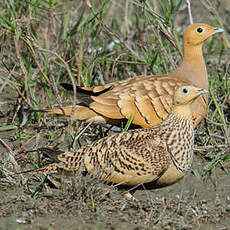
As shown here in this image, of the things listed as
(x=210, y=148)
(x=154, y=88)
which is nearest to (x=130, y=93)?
(x=154, y=88)

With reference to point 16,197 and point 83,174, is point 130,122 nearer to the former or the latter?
point 83,174

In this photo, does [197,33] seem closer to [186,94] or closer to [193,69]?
[193,69]

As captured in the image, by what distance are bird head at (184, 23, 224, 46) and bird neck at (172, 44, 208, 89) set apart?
5cm

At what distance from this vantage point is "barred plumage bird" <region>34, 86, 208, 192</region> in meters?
4.10

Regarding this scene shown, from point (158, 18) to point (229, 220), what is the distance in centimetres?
217

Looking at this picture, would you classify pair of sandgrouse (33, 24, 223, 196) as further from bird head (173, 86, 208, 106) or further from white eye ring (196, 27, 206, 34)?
white eye ring (196, 27, 206, 34)

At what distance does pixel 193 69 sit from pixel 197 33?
0.35 meters

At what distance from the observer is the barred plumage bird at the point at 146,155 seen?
4102mm

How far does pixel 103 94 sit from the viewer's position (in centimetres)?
505

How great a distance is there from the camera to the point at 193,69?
18.1 ft

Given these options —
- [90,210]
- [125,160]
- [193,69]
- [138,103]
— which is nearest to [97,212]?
[90,210]

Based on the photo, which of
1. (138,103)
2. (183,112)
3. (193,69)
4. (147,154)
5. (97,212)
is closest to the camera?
(97,212)

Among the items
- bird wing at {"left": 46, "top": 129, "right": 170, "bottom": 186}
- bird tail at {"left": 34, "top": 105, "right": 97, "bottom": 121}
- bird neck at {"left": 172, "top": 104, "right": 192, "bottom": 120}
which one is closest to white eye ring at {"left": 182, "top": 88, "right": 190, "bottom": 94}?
bird neck at {"left": 172, "top": 104, "right": 192, "bottom": 120}

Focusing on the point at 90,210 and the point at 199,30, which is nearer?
the point at 90,210
